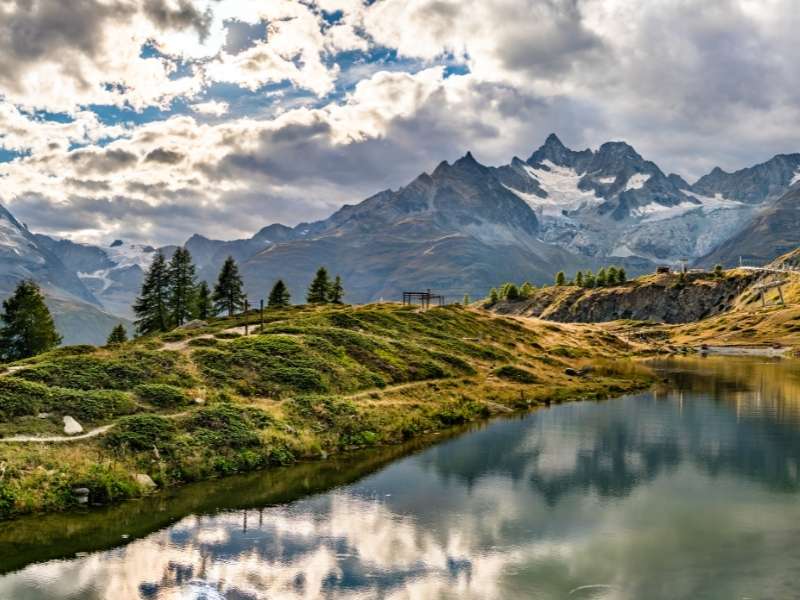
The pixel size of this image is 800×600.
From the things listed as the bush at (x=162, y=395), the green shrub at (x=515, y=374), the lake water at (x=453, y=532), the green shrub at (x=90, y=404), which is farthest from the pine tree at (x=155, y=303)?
the lake water at (x=453, y=532)

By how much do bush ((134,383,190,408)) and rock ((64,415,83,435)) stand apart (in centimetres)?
814

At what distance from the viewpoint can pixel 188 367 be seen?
69875 millimetres

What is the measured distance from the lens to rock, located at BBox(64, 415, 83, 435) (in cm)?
4919

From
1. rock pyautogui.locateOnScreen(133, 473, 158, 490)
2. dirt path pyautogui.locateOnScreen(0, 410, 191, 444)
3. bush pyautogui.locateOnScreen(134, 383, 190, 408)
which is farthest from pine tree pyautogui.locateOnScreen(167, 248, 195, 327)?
rock pyautogui.locateOnScreen(133, 473, 158, 490)

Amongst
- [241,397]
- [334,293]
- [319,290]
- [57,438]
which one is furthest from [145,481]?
[334,293]

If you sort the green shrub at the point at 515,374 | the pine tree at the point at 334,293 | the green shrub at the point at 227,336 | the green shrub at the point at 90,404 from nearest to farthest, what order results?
1. the green shrub at the point at 90,404
2. the green shrub at the point at 227,336
3. the green shrub at the point at 515,374
4. the pine tree at the point at 334,293

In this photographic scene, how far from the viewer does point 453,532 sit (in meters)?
40.5

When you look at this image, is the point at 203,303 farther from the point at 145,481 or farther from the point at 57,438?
the point at 145,481

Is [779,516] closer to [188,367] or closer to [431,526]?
[431,526]

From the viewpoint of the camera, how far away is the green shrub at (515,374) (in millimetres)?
107094

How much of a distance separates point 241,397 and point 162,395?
29.4 ft

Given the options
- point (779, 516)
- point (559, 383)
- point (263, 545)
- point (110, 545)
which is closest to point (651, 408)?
point (559, 383)

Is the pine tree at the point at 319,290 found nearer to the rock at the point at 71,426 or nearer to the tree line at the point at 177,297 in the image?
the tree line at the point at 177,297

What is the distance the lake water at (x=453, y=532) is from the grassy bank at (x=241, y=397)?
9.93 ft
